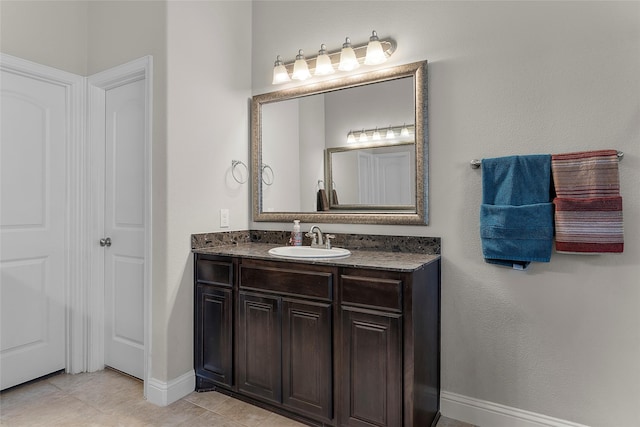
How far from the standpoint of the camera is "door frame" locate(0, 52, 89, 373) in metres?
2.57

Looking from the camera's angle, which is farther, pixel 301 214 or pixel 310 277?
pixel 301 214

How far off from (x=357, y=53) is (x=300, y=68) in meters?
0.38

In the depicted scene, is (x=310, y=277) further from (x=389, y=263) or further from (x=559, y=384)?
(x=559, y=384)

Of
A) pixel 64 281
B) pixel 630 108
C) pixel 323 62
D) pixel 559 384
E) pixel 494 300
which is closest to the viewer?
pixel 630 108

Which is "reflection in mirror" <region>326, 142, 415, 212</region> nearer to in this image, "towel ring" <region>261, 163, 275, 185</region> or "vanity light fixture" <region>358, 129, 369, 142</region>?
"vanity light fixture" <region>358, 129, 369, 142</region>

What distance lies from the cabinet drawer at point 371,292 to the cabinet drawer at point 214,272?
757mm

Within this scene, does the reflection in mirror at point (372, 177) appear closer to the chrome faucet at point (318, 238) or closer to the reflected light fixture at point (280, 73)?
the chrome faucet at point (318, 238)

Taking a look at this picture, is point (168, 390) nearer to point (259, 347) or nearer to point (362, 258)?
point (259, 347)

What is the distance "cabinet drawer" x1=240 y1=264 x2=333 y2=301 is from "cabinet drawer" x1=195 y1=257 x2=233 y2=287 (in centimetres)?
10

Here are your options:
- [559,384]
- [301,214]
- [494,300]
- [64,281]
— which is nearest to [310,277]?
[301,214]

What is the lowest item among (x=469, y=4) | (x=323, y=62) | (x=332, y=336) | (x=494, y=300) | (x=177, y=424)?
(x=177, y=424)

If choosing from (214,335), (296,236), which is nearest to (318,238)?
(296,236)

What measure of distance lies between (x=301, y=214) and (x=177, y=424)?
141 centimetres

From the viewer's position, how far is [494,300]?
1965 mm
